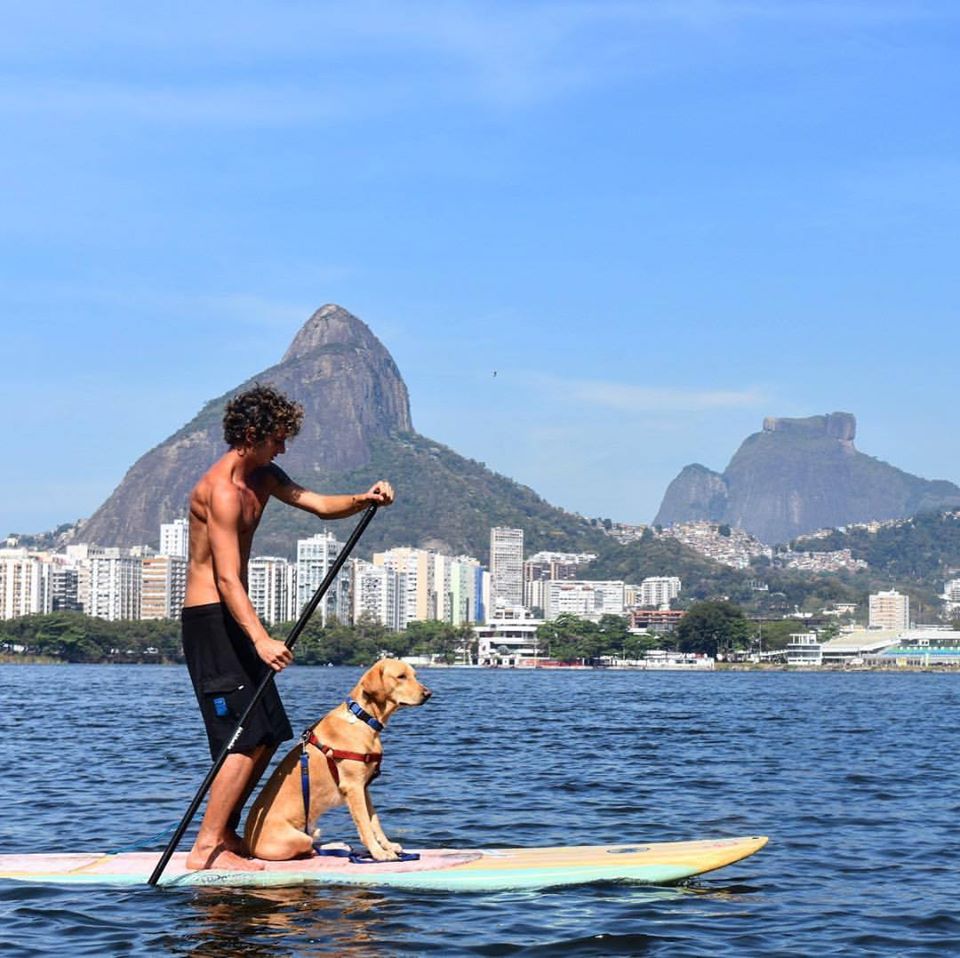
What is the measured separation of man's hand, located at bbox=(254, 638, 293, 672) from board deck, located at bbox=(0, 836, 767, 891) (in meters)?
1.51

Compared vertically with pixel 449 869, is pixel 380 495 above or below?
above

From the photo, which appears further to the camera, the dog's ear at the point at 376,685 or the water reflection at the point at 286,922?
the dog's ear at the point at 376,685

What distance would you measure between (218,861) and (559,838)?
172 inches

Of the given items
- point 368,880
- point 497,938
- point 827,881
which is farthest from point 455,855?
point 827,881

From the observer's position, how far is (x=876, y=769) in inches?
945

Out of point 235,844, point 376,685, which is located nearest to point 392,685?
Result: point 376,685

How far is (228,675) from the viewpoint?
986cm

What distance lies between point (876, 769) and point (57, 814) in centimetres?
1344

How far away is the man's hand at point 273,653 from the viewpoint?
9523 millimetres

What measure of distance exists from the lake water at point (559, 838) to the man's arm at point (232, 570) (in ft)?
5.36

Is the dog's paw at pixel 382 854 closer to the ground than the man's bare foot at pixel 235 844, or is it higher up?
closer to the ground

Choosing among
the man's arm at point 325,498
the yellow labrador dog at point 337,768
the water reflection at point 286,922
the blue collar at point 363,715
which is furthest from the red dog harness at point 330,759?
the man's arm at point 325,498

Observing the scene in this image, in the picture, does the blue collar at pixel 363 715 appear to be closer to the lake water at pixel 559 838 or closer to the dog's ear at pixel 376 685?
the dog's ear at pixel 376 685

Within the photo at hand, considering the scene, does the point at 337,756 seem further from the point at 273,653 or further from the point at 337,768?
the point at 273,653
